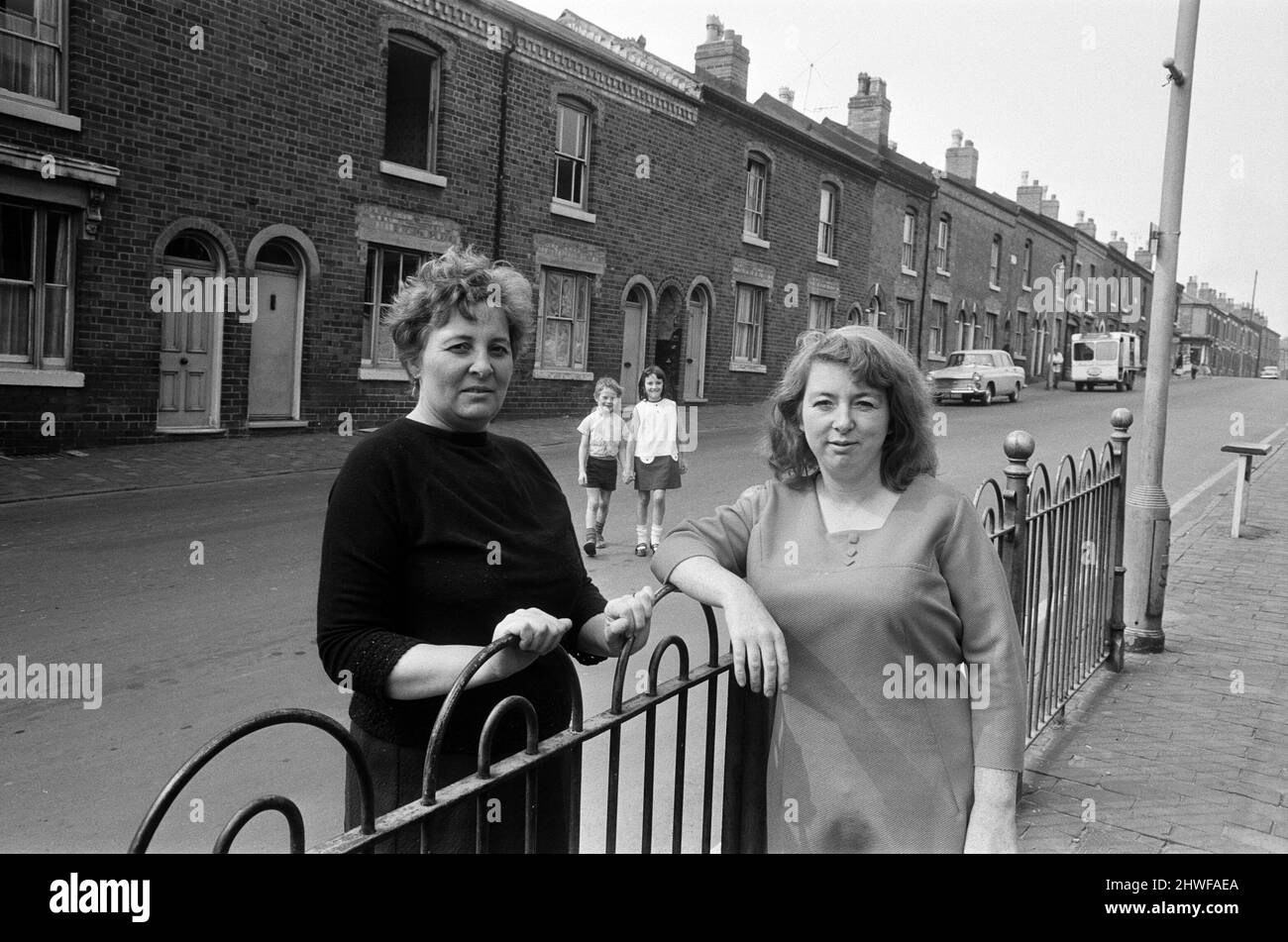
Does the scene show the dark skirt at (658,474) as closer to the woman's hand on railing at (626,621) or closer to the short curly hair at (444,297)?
the short curly hair at (444,297)

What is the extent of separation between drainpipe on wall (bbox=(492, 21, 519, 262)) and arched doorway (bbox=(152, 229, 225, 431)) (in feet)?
17.0

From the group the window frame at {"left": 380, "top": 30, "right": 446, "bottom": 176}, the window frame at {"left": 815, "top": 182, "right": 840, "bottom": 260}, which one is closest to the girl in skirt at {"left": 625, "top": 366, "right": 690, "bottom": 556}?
the window frame at {"left": 380, "top": 30, "right": 446, "bottom": 176}

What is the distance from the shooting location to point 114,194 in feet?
41.9

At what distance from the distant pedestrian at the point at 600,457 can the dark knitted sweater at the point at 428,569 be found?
260 inches

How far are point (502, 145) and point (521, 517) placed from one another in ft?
55.7

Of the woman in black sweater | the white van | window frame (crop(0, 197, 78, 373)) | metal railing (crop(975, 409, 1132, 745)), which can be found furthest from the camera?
the white van

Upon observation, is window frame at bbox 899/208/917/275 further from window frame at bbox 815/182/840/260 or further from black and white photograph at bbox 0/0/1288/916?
black and white photograph at bbox 0/0/1288/916

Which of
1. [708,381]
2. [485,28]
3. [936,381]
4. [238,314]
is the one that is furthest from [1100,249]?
[238,314]

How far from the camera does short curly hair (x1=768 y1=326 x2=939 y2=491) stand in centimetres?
245

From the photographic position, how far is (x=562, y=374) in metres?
19.8

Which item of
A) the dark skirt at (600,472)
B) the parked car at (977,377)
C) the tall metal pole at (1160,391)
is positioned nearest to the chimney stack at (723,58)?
the parked car at (977,377)

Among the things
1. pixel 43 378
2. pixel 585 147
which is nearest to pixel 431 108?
pixel 585 147

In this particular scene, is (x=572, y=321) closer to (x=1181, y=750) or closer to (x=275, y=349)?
(x=275, y=349)
